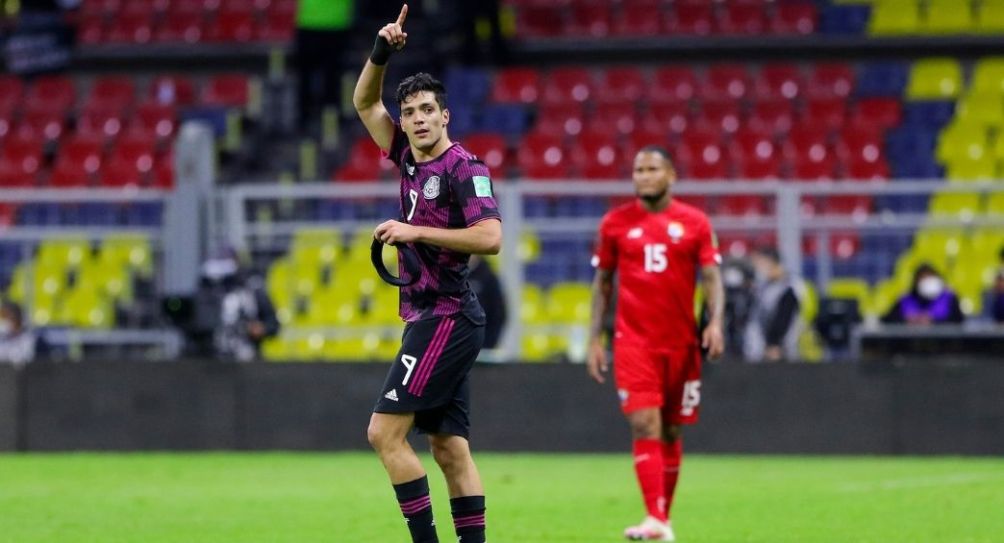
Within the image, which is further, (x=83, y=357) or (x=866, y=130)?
(x=866, y=130)

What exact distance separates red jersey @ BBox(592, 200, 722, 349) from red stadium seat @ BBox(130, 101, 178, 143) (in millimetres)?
17151

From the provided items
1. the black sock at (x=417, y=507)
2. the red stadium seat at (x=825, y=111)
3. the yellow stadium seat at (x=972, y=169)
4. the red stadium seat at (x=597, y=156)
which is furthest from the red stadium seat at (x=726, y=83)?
the black sock at (x=417, y=507)

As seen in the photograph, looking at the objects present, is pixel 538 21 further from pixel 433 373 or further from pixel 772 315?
pixel 433 373

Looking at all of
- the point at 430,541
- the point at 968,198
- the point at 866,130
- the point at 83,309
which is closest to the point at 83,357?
the point at 83,309

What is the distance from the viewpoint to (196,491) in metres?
13.3

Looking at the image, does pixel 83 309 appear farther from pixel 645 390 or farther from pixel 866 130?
pixel 866 130

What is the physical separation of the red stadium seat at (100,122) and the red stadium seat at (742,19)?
8894 millimetres

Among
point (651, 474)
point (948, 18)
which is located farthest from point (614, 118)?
point (651, 474)

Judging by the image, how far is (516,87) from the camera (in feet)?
86.2

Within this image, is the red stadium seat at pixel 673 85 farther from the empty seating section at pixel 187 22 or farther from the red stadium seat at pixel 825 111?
the empty seating section at pixel 187 22

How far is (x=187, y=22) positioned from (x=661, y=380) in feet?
66.8

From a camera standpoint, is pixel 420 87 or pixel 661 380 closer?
pixel 420 87

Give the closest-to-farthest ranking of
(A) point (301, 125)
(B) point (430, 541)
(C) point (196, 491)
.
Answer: (B) point (430, 541)
(C) point (196, 491)
(A) point (301, 125)

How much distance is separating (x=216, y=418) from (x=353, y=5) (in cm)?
1134
